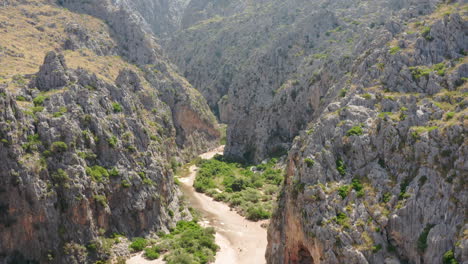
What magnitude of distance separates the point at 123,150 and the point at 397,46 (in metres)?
35.1

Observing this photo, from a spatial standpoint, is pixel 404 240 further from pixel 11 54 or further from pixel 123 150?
pixel 11 54

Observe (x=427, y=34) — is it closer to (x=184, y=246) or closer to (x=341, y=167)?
(x=341, y=167)

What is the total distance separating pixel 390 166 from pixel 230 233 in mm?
27276

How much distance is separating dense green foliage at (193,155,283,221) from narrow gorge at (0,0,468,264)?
0.33 m

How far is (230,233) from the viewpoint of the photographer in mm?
56438

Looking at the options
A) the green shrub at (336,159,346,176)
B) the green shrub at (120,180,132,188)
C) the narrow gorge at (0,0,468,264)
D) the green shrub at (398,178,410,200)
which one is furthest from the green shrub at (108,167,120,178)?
the green shrub at (398,178,410,200)

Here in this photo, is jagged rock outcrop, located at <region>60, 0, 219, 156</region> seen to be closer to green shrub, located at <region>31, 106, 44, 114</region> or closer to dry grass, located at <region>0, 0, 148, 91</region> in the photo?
dry grass, located at <region>0, 0, 148, 91</region>

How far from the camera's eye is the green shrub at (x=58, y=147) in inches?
1801

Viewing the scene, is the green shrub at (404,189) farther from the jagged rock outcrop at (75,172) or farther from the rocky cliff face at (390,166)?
the jagged rock outcrop at (75,172)

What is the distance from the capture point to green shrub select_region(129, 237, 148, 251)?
48.3m

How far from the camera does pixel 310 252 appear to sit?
35.2m

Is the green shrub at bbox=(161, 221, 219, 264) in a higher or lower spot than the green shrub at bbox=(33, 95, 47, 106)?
lower

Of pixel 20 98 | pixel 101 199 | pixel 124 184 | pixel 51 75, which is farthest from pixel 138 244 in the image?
pixel 51 75

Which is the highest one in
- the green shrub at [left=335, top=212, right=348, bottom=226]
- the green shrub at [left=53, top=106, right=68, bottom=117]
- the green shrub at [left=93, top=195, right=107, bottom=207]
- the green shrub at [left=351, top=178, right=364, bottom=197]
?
the green shrub at [left=53, top=106, right=68, bottom=117]
